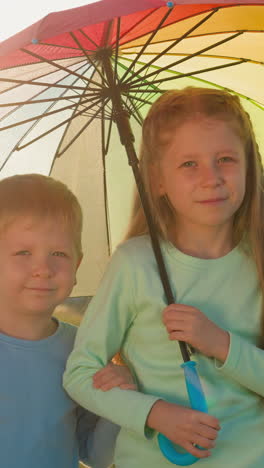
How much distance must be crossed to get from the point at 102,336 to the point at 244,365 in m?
0.49

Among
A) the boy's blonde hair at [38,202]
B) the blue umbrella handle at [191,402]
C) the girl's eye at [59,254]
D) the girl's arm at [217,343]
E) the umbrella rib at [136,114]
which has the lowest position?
the blue umbrella handle at [191,402]

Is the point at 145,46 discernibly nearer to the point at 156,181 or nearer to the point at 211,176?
the point at 156,181

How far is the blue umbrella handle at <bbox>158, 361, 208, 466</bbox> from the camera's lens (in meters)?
2.29

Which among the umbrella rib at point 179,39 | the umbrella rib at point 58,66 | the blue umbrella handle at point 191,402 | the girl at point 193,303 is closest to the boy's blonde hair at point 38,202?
the girl at point 193,303

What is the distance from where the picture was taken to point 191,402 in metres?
2.30

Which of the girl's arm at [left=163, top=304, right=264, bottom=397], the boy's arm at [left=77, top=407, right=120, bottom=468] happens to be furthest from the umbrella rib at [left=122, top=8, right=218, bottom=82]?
the boy's arm at [left=77, top=407, right=120, bottom=468]

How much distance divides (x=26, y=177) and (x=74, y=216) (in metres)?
0.27

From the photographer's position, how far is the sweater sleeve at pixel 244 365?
7.77ft

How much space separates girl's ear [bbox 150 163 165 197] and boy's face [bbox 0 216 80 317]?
15.4 inches

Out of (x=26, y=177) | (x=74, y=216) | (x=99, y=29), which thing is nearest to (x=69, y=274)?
(x=74, y=216)

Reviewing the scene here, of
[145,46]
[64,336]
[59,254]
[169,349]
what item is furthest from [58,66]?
[169,349]

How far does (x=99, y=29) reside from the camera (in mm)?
2803

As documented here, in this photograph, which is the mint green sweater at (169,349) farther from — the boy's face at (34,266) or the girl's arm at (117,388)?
the boy's face at (34,266)

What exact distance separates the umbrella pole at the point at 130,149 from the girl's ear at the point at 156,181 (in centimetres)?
4
